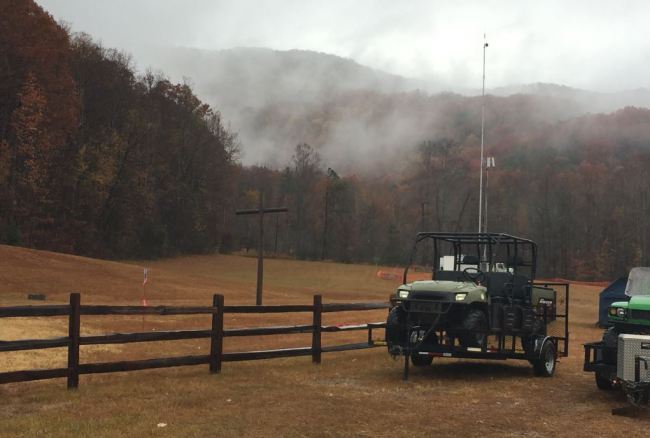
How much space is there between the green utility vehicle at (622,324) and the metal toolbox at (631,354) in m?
0.53

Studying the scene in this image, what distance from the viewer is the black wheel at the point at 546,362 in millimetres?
11641

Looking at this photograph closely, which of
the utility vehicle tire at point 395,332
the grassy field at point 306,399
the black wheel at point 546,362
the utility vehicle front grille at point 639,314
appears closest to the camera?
the grassy field at point 306,399

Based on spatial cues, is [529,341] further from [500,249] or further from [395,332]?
[395,332]

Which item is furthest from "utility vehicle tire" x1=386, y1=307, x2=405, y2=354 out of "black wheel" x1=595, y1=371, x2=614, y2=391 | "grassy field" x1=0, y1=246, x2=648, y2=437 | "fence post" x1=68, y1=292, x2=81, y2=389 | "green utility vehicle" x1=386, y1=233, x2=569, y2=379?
"fence post" x1=68, y1=292, x2=81, y2=389

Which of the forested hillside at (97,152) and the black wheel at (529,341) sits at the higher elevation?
the forested hillside at (97,152)

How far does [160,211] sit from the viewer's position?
260ft

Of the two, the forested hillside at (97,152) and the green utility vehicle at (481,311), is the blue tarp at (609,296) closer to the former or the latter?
the green utility vehicle at (481,311)

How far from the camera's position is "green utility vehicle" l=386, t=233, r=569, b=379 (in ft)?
35.2

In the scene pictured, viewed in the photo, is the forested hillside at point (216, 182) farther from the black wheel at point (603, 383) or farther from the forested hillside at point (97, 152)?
the black wheel at point (603, 383)

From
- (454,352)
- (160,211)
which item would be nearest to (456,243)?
(454,352)

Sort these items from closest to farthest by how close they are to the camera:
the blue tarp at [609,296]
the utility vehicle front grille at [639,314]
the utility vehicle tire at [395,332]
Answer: the utility vehicle front grille at [639,314] → the utility vehicle tire at [395,332] → the blue tarp at [609,296]

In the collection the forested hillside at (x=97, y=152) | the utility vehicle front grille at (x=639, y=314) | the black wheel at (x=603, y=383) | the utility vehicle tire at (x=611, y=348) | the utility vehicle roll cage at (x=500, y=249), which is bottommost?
the black wheel at (x=603, y=383)

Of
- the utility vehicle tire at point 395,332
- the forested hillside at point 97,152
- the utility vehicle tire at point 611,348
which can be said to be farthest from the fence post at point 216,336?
the forested hillside at point 97,152

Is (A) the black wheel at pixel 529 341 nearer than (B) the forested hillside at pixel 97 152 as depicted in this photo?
Yes
